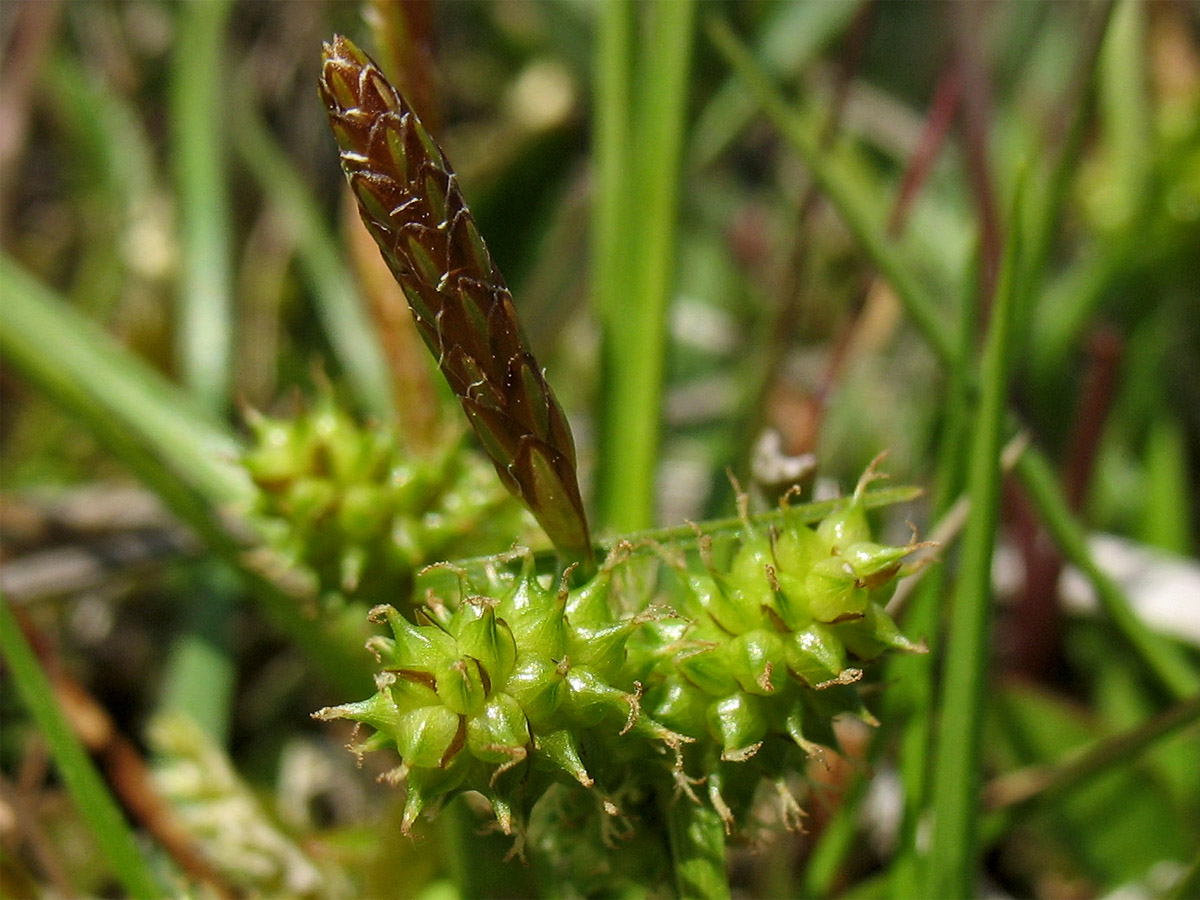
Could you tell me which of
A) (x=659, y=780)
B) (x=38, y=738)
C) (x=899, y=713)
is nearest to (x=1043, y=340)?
(x=899, y=713)

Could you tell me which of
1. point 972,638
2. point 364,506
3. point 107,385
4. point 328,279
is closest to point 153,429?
point 107,385

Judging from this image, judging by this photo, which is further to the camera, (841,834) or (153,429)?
(153,429)

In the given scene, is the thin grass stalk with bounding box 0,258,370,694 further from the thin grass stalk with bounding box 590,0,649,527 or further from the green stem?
the green stem

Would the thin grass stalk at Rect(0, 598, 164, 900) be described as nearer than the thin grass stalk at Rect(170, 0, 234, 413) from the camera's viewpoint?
Yes

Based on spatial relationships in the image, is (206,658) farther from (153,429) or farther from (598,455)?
(598,455)

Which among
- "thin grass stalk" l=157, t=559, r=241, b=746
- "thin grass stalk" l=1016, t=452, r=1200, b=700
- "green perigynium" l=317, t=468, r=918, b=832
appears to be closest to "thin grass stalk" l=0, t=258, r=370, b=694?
"thin grass stalk" l=157, t=559, r=241, b=746

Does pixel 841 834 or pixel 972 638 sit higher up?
pixel 972 638
